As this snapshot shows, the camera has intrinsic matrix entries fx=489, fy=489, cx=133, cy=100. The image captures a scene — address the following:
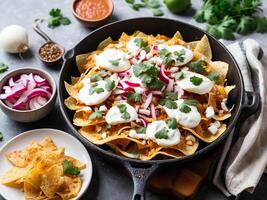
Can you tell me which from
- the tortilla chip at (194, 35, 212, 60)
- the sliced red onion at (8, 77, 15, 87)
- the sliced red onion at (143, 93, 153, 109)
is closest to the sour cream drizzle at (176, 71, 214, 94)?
the sliced red onion at (143, 93, 153, 109)

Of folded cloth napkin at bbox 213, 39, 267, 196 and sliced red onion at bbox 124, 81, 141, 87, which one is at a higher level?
sliced red onion at bbox 124, 81, 141, 87

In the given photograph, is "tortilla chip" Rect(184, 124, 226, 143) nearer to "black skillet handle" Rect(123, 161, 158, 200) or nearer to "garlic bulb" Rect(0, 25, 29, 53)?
"black skillet handle" Rect(123, 161, 158, 200)

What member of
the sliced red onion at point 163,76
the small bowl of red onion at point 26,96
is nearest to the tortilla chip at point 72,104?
the small bowl of red onion at point 26,96

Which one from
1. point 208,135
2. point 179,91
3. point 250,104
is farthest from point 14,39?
point 250,104

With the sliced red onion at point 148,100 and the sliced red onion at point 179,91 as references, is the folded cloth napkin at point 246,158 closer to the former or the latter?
the sliced red onion at point 179,91

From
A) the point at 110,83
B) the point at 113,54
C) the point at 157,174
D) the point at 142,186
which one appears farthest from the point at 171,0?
the point at 142,186

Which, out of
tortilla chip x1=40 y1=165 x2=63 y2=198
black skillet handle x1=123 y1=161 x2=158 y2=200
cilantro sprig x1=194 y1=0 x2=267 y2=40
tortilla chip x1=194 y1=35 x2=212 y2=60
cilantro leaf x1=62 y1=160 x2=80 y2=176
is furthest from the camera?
cilantro sprig x1=194 y1=0 x2=267 y2=40
